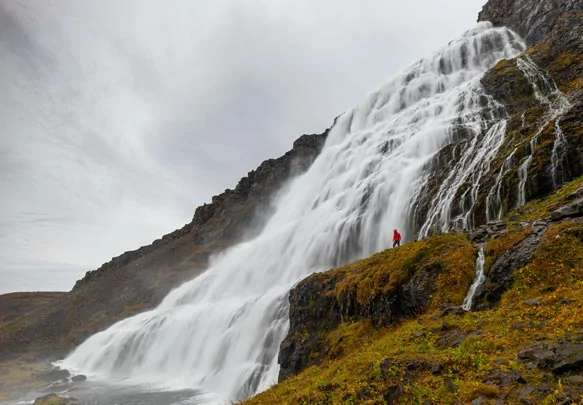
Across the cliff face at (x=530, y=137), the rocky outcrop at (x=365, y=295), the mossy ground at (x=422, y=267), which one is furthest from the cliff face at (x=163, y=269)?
the mossy ground at (x=422, y=267)

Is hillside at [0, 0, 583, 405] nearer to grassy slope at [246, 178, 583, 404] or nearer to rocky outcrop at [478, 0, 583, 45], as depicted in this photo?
grassy slope at [246, 178, 583, 404]

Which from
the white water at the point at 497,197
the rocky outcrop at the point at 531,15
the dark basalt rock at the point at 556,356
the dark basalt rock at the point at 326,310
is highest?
the rocky outcrop at the point at 531,15

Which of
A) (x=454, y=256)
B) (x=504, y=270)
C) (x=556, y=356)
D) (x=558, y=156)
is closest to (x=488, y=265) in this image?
(x=504, y=270)

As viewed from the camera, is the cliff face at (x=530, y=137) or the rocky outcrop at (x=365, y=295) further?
the cliff face at (x=530, y=137)

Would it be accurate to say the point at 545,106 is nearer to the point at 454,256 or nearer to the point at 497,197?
the point at 497,197

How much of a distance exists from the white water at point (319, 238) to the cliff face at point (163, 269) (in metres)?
15.8

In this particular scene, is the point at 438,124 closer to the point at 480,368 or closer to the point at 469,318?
the point at 469,318

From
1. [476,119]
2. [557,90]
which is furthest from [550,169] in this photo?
[557,90]

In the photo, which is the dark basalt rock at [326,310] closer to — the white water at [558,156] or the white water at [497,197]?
the white water at [497,197]

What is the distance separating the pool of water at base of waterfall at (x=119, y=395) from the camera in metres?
27.9

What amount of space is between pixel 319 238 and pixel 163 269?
6756 centimetres

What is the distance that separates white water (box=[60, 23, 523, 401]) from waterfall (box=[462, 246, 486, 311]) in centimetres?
1036

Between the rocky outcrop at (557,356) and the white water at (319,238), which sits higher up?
the white water at (319,238)

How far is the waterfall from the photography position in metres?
12.9
